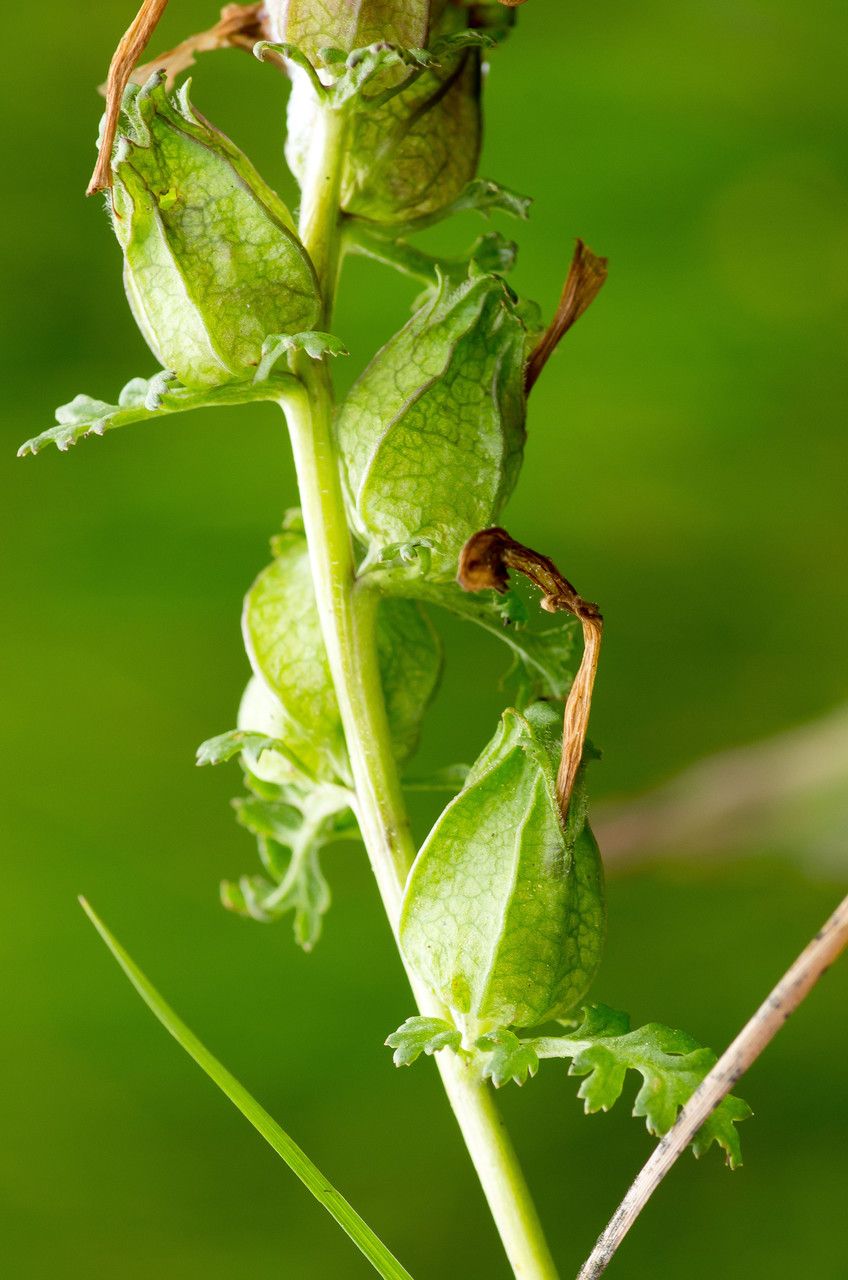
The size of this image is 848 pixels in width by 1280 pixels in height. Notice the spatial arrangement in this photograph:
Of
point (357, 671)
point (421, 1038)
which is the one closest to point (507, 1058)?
point (421, 1038)

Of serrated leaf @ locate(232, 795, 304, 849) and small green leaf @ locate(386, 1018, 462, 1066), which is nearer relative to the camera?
small green leaf @ locate(386, 1018, 462, 1066)

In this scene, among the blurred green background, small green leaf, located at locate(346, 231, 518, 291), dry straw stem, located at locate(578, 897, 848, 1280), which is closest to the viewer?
dry straw stem, located at locate(578, 897, 848, 1280)

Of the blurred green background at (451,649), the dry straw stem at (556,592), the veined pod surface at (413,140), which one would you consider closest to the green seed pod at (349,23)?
the veined pod surface at (413,140)

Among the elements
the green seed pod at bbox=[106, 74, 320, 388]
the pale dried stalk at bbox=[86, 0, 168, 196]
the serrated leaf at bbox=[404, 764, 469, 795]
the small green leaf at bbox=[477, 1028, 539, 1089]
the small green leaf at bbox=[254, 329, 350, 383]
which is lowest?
the serrated leaf at bbox=[404, 764, 469, 795]

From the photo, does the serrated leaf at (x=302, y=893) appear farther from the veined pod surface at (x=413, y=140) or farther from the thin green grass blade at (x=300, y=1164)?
the veined pod surface at (x=413, y=140)

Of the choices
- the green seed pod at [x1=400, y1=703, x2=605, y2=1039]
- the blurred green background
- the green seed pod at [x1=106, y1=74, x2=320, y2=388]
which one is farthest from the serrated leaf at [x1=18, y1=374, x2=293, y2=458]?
the blurred green background

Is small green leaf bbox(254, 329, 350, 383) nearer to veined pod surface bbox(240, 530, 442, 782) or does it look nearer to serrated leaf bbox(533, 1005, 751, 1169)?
veined pod surface bbox(240, 530, 442, 782)
